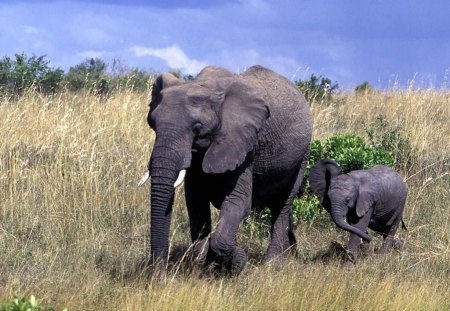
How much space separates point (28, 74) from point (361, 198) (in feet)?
39.7

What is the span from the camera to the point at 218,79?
8.66 m

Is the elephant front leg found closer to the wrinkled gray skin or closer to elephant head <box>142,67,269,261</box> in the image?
the wrinkled gray skin

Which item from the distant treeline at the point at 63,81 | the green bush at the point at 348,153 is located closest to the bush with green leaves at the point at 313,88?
the distant treeline at the point at 63,81

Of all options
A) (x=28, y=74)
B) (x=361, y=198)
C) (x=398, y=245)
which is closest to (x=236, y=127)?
(x=361, y=198)

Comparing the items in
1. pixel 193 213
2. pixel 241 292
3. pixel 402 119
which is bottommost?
pixel 241 292

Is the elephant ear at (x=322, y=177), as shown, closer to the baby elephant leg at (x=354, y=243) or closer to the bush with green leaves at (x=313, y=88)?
the baby elephant leg at (x=354, y=243)

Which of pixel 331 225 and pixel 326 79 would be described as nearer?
pixel 331 225

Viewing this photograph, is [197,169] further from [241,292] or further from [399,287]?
[399,287]

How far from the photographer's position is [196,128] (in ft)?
26.8

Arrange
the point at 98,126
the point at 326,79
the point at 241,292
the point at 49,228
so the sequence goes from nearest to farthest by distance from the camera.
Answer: the point at 241,292
the point at 49,228
the point at 98,126
the point at 326,79

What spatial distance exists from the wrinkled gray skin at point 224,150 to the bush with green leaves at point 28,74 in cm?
1128

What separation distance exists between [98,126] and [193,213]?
5.48 m

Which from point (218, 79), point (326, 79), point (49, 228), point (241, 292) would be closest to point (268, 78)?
point (218, 79)

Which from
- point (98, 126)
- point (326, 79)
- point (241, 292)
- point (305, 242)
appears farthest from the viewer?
point (326, 79)
